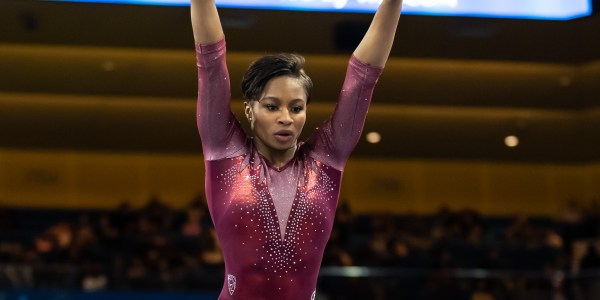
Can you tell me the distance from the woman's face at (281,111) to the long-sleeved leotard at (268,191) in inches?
3.0

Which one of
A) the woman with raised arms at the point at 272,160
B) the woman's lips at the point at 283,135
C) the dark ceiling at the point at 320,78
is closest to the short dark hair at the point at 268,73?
the woman with raised arms at the point at 272,160

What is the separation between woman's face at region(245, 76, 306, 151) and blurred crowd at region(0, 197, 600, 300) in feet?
12.1

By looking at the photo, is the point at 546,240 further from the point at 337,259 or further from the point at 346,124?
the point at 346,124

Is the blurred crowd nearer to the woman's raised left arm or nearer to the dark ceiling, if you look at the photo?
the dark ceiling

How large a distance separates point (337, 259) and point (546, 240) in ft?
10.4

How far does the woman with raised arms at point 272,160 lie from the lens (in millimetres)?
2131

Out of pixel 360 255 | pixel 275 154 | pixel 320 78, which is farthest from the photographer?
pixel 320 78

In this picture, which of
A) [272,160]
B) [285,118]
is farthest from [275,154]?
[285,118]

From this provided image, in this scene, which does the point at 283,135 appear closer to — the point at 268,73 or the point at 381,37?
the point at 268,73

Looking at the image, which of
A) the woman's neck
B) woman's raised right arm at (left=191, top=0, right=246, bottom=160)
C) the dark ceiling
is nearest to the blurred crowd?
the dark ceiling

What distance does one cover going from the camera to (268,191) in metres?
2.18

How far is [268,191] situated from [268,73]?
28 centimetres

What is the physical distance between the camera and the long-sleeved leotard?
83.9 inches

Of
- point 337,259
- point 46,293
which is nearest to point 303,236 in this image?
point 46,293
